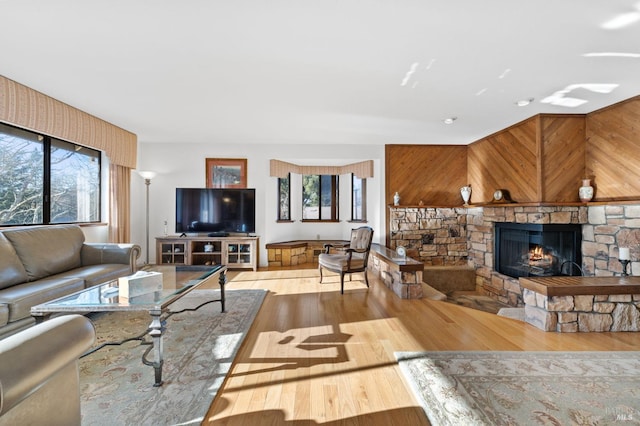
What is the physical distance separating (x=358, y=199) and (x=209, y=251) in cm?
334

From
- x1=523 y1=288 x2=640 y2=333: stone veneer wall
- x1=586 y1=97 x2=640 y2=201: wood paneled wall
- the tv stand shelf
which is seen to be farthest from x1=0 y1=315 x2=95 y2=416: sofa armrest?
x1=586 y1=97 x2=640 y2=201: wood paneled wall

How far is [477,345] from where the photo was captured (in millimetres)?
2482

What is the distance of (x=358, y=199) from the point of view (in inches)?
269

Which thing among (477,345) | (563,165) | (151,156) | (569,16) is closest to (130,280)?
(477,345)

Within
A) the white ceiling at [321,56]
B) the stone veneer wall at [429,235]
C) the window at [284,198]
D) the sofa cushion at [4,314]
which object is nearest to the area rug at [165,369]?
the sofa cushion at [4,314]

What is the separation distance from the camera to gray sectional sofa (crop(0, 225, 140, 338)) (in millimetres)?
2318

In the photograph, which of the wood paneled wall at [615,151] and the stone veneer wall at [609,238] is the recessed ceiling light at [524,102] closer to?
the wood paneled wall at [615,151]

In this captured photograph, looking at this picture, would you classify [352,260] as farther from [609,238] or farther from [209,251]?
[609,238]

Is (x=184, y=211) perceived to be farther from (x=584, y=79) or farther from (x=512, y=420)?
(x=584, y=79)

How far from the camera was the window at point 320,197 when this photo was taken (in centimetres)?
709

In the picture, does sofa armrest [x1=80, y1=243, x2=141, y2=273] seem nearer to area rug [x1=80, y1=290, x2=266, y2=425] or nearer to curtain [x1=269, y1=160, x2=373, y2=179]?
area rug [x1=80, y1=290, x2=266, y2=425]

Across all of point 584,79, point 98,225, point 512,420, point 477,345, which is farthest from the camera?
point 98,225

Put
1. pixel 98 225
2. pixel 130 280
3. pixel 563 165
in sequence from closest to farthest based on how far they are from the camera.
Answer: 1. pixel 130 280
2. pixel 563 165
3. pixel 98 225

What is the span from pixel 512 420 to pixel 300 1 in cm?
266
